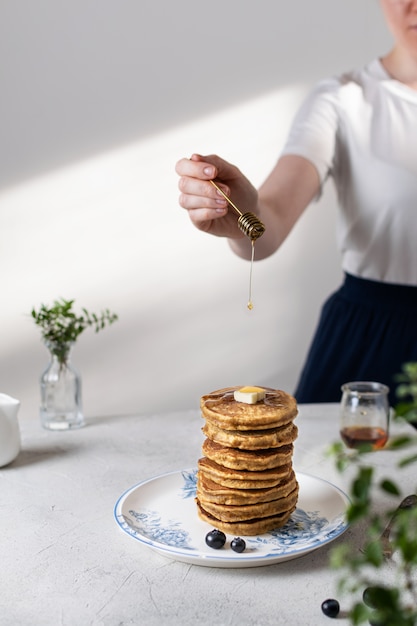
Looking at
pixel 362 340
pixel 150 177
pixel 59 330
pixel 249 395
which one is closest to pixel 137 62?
pixel 150 177

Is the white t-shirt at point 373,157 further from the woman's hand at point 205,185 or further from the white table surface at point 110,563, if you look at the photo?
the white table surface at point 110,563

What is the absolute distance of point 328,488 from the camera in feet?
4.61

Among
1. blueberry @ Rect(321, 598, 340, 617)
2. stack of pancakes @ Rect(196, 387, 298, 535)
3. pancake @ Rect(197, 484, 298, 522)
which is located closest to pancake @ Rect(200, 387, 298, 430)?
stack of pancakes @ Rect(196, 387, 298, 535)

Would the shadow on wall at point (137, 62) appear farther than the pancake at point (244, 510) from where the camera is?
Yes

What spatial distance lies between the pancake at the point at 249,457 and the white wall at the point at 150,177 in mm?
2207

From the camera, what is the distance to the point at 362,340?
2326 millimetres

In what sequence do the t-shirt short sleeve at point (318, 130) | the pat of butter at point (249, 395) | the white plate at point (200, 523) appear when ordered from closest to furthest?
1. the white plate at point (200, 523)
2. the pat of butter at point (249, 395)
3. the t-shirt short sleeve at point (318, 130)

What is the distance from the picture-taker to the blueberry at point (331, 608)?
1.02 meters

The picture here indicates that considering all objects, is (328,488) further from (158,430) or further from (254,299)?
(254,299)

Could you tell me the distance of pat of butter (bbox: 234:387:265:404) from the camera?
4.24 ft

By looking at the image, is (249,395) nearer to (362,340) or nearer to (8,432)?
(8,432)

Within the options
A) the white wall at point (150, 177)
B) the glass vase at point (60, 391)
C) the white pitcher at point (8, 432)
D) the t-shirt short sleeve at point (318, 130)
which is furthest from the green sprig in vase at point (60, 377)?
the white wall at point (150, 177)

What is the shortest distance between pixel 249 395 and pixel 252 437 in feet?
0.27

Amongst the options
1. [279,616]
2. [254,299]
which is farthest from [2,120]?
[279,616]
